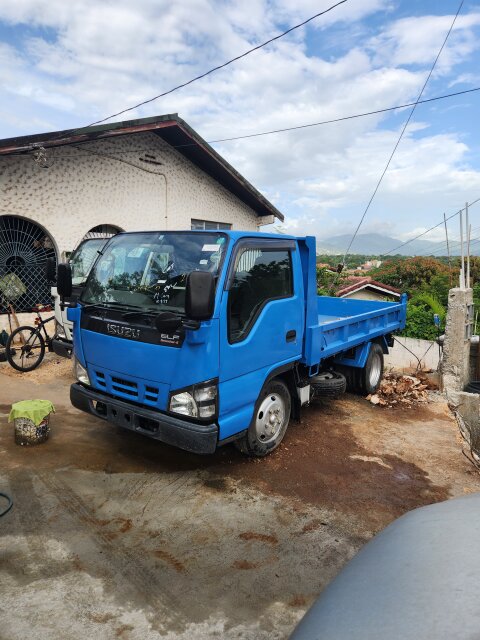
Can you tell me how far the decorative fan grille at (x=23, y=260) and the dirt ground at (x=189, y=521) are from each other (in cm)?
427

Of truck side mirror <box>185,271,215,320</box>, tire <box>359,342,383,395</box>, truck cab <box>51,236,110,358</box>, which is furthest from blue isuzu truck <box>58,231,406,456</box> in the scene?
truck cab <box>51,236,110,358</box>

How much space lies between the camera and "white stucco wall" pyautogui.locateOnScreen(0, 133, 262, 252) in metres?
8.42

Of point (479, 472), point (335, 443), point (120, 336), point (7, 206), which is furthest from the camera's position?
point (7, 206)

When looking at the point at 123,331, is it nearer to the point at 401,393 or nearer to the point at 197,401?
the point at 197,401

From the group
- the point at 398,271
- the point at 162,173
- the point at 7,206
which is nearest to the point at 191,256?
the point at 7,206

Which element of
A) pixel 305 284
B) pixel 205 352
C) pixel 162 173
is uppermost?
pixel 162 173

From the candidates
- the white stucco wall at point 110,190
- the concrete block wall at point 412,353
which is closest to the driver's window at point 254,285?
the concrete block wall at point 412,353

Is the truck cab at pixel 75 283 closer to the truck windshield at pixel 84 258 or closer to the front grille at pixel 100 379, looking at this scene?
the truck windshield at pixel 84 258

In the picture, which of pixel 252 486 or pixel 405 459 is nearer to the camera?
pixel 252 486

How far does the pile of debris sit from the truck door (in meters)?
2.83

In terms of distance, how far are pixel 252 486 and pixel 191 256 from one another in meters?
2.15

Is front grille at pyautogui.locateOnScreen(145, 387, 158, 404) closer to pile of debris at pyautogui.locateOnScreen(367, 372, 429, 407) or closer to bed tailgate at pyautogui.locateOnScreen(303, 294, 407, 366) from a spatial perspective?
bed tailgate at pyautogui.locateOnScreen(303, 294, 407, 366)

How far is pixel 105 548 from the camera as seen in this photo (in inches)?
116

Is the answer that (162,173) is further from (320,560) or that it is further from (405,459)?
(320,560)
